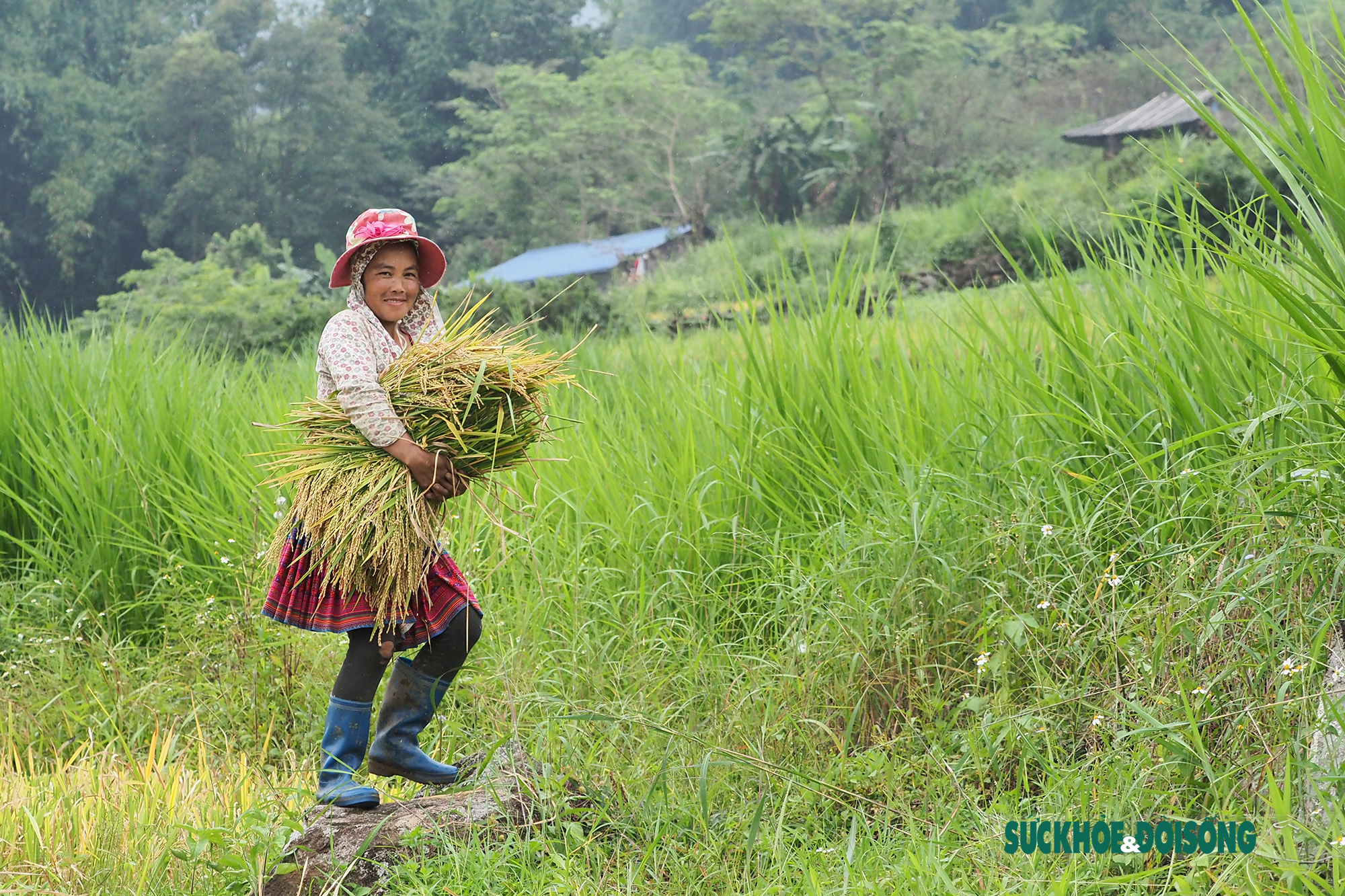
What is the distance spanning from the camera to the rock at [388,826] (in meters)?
2.57

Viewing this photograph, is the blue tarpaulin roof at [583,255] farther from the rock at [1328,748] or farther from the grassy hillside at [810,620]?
the rock at [1328,748]

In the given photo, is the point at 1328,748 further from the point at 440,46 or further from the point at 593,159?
the point at 440,46

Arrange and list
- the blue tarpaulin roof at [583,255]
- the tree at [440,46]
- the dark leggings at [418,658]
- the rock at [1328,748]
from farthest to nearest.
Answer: the tree at [440,46]
the blue tarpaulin roof at [583,255]
the dark leggings at [418,658]
the rock at [1328,748]

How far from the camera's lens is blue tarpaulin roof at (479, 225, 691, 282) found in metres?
24.0

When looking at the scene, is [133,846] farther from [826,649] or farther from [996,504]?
[996,504]

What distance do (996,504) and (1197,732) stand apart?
1.22 meters

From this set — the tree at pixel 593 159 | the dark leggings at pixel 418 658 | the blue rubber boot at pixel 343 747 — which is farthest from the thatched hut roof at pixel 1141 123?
the blue rubber boot at pixel 343 747

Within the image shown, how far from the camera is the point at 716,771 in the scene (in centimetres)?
309

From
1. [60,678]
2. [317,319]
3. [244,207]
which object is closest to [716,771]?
[60,678]

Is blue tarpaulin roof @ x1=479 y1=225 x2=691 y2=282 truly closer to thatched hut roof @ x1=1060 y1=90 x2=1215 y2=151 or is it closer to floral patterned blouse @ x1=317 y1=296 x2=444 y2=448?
thatched hut roof @ x1=1060 y1=90 x2=1215 y2=151

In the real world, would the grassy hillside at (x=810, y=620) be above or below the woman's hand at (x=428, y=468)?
below

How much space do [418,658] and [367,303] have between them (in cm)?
87

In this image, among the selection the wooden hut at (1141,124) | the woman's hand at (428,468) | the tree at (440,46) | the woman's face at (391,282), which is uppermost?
the tree at (440,46)

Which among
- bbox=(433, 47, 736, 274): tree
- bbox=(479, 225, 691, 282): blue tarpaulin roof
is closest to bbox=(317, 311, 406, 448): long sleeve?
bbox=(479, 225, 691, 282): blue tarpaulin roof
